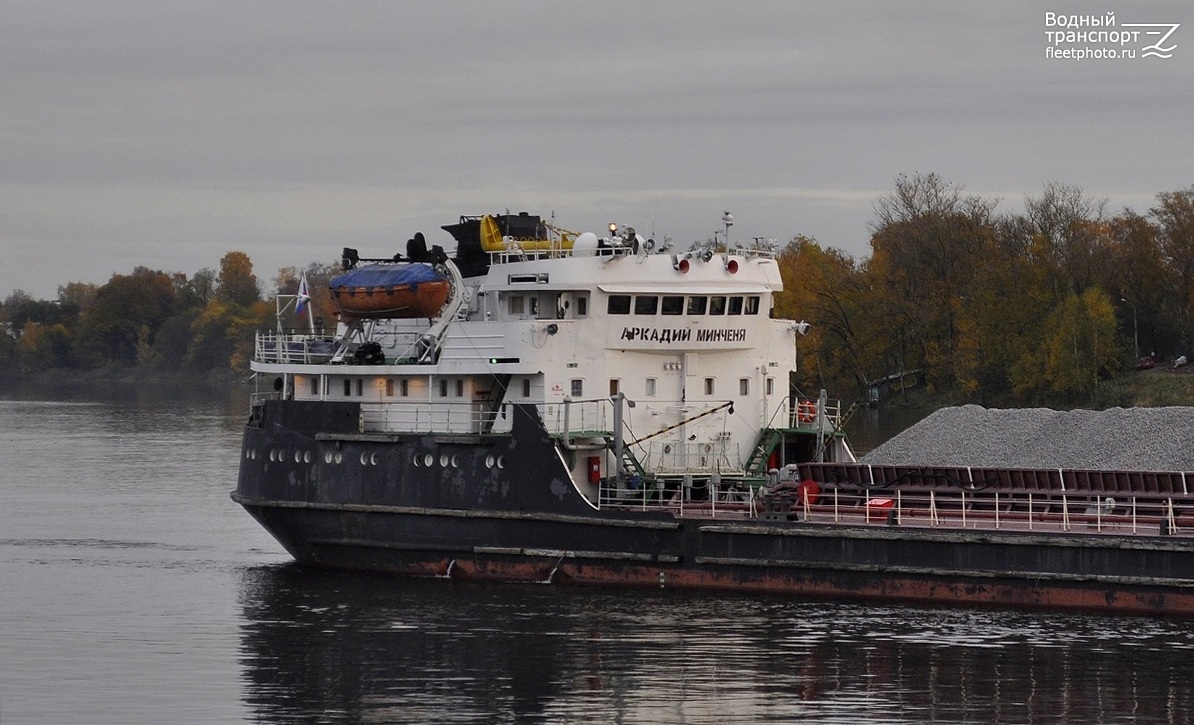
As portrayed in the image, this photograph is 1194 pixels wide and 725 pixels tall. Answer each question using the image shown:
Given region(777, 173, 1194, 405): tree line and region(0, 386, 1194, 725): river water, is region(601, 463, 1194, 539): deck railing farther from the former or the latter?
region(777, 173, 1194, 405): tree line

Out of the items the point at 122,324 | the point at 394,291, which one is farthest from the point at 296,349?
the point at 122,324

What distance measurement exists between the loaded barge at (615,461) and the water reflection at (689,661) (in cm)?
78

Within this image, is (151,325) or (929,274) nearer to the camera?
(929,274)

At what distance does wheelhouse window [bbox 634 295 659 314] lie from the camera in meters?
32.0

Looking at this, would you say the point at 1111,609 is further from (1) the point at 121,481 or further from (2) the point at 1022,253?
(2) the point at 1022,253

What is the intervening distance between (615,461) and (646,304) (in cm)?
273

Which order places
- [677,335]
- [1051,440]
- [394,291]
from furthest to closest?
1. [1051,440]
2. [394,291]
3. [677,335]

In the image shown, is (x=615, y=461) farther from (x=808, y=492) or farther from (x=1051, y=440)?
(x=1051, y=440)

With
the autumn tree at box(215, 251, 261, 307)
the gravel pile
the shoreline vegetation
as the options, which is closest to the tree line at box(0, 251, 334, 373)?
the autumn tree at box(215, 251, 261, 307)

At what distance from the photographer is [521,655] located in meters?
26.5

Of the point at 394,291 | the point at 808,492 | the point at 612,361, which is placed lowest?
the point at 808,492

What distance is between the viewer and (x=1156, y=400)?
234ft

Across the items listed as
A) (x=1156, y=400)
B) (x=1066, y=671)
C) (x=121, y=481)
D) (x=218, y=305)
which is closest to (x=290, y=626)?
(x=1066, y=671)

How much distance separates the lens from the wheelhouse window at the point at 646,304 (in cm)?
3200
